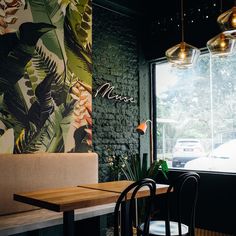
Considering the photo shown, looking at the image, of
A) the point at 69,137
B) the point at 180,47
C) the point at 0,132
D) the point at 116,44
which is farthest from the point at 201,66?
the point at 0,132

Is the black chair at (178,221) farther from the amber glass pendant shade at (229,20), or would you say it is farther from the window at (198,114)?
the window at (198,114)

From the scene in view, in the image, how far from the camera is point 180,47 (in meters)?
2.88

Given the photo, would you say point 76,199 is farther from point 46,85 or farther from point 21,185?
point 46,85

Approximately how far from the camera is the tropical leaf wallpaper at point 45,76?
3.43 meters

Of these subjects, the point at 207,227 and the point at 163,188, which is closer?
the point at 163,188

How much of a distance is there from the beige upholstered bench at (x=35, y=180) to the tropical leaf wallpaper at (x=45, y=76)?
0.20 metres

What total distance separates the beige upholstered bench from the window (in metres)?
1.66

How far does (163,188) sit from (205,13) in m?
2.78

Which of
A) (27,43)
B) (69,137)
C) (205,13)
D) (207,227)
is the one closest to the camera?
(27,43)

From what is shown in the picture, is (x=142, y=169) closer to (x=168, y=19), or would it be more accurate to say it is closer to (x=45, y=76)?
(x=45, y=76)

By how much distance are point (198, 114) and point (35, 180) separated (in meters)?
2.59

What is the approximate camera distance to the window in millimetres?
4309

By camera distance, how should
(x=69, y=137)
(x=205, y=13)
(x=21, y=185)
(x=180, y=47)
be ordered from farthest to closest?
(x=205, y=13) < (x=69, y=137) < (x=21, y=185) < (x=180, y=47)

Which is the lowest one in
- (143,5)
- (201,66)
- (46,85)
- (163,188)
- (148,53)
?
(163,188)
